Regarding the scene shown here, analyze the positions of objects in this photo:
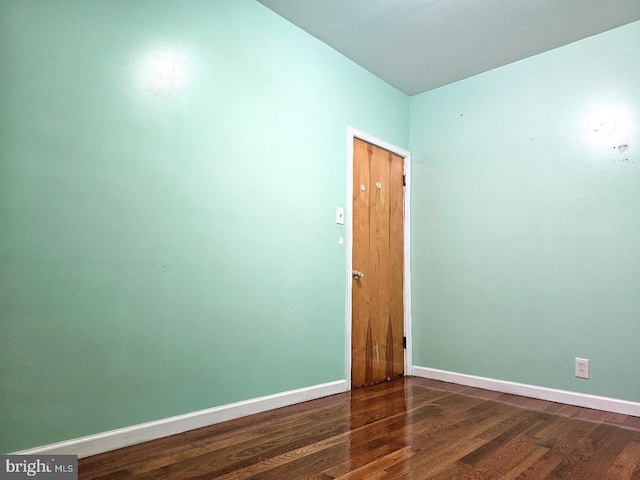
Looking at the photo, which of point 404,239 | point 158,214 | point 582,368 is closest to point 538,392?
point 582,368

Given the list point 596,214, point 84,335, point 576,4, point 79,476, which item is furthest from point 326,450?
point 576,4

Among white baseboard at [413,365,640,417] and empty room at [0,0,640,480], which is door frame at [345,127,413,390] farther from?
white baseboard at [413,365,640,417]

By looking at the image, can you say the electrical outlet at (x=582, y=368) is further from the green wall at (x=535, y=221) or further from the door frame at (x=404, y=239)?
the door frame at (x=404, y=239)

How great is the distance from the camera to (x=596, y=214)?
115 inches

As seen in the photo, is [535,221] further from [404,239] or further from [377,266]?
[377,266]

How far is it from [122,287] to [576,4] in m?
3.19

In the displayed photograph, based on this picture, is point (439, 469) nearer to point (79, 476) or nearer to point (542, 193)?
point (79, 476)

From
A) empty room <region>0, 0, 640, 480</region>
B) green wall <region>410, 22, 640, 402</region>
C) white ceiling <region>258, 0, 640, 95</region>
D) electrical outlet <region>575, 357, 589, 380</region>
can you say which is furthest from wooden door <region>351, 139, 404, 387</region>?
electrical outlet <region>575, 357, 589, 380</region>

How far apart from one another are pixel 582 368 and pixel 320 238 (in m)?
2.05

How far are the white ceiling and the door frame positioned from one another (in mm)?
653

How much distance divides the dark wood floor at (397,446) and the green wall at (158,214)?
10.0 inches

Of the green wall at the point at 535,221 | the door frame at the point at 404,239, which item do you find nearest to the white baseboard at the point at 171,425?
the door frame at the point at 404,239

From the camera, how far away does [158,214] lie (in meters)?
2.18

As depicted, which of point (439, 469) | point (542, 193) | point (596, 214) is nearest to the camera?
point (439, 469)
